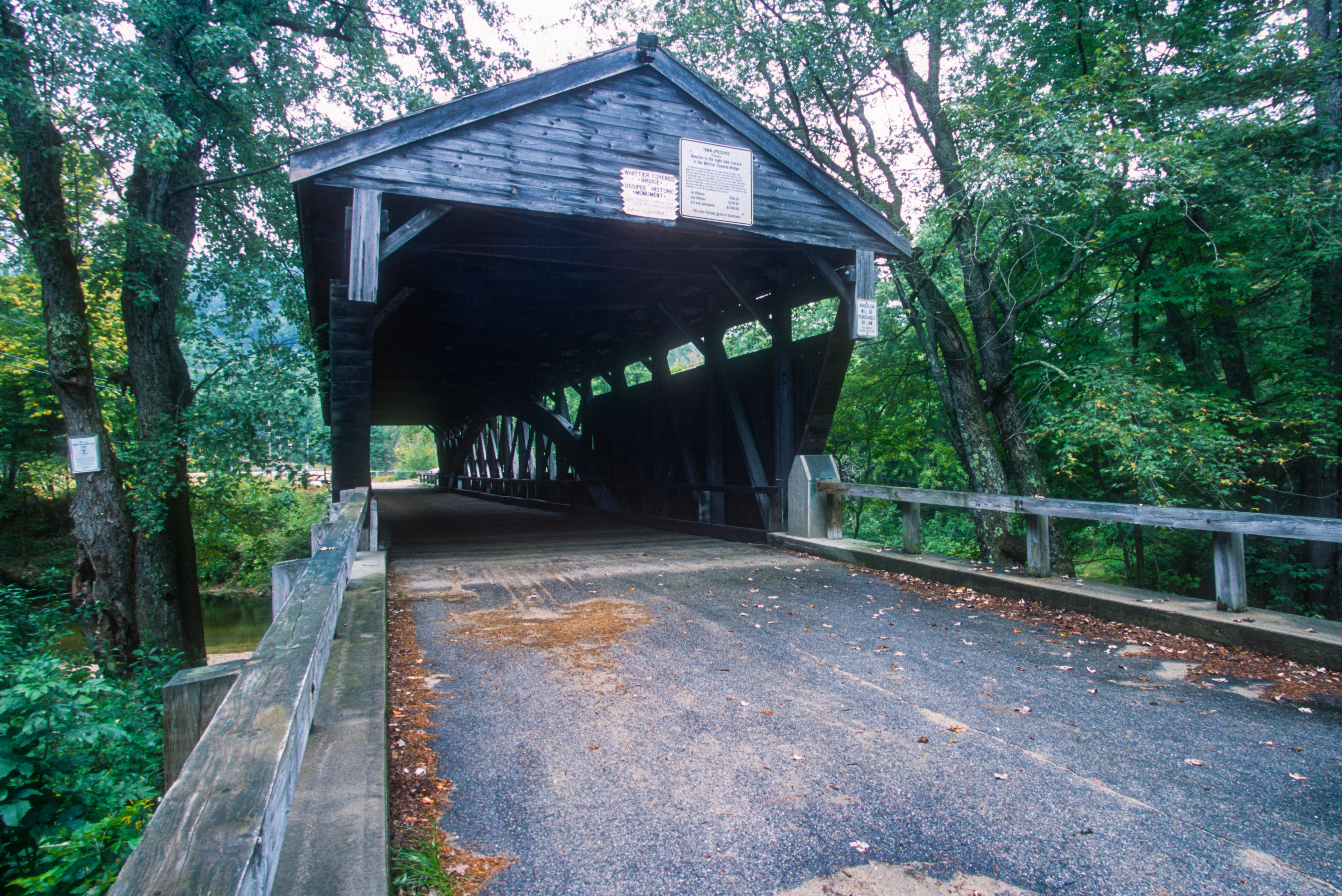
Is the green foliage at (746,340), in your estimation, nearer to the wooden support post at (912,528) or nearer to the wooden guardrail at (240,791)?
the wooden support post at (912,528)

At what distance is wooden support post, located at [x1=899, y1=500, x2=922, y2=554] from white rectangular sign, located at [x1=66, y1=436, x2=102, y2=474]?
789 cm

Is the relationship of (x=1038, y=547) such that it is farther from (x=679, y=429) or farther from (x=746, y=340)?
(x=746, y=340)

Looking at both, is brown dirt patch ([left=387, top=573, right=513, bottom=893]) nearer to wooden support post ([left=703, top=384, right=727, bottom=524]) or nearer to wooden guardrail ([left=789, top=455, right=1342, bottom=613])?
wooden guardrail ([left=789, top=455, right=1342, bottom=613])

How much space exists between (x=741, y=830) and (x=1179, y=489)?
9.52 metres

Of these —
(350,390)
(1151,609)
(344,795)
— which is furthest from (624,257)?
(344,795)

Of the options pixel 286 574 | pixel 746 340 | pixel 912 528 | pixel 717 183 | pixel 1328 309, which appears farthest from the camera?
pixel 746 340

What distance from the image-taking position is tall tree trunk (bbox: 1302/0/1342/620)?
24.9 ft

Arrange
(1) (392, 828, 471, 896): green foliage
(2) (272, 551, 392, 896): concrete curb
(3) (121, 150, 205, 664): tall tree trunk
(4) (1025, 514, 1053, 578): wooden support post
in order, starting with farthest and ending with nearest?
(3) (121, 150, 205, 664): tall tree trunk < (4) (1025, 514, 1053, 578): wooden support post < (1) (392, 828, 471, 896): green foliage < (2) (272, 551, 392, 896): concrete curb

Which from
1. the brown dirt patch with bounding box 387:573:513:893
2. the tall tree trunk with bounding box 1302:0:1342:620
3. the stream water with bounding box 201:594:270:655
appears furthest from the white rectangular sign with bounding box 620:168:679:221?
the stream water with bounding box 201:594:270:655

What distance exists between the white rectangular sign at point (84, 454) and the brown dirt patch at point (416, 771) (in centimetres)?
529

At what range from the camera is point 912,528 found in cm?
617

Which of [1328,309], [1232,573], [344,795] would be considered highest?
[1328,309]

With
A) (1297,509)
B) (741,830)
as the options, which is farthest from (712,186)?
(1297,509)

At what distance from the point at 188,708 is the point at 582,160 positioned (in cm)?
556
